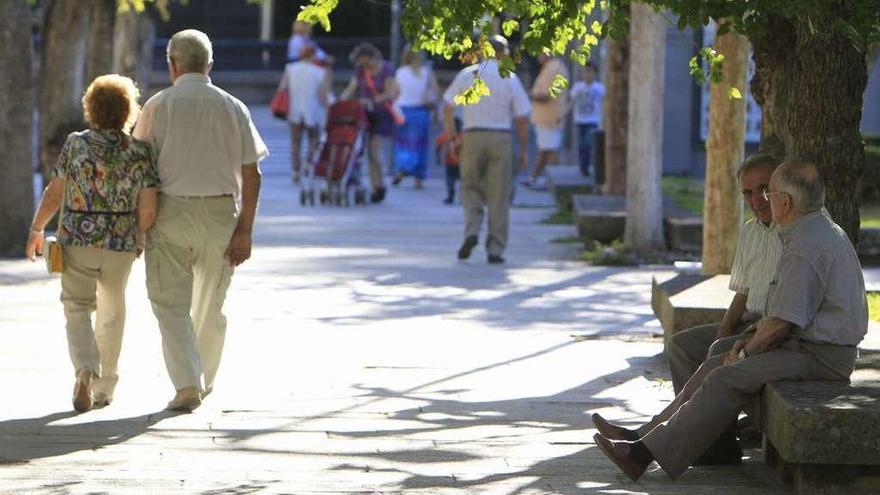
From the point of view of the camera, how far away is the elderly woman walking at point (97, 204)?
874 cm

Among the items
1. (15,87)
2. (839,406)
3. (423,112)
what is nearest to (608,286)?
(15,87)

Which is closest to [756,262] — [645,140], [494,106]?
[494,106]

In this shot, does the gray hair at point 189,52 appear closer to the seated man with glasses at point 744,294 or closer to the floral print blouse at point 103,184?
the floral print blouse at point 103,184

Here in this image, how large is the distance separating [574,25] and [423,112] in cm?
1727

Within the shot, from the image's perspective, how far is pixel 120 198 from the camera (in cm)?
873

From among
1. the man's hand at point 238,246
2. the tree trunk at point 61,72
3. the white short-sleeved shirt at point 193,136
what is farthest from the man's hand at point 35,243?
the tree trunk at point 61,72

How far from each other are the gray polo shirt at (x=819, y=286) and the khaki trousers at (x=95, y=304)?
3108 mm

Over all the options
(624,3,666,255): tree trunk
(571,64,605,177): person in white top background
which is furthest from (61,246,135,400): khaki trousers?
(571,64,605,177): person in white top background

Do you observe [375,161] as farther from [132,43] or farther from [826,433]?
[826,433]

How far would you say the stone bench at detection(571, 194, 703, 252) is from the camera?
17.0 metres

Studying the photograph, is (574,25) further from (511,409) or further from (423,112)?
(423,112)

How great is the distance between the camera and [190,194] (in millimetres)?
8820

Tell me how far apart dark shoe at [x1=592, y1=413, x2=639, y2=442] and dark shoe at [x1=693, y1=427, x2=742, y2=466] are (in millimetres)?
302

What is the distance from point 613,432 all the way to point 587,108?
804 inches
